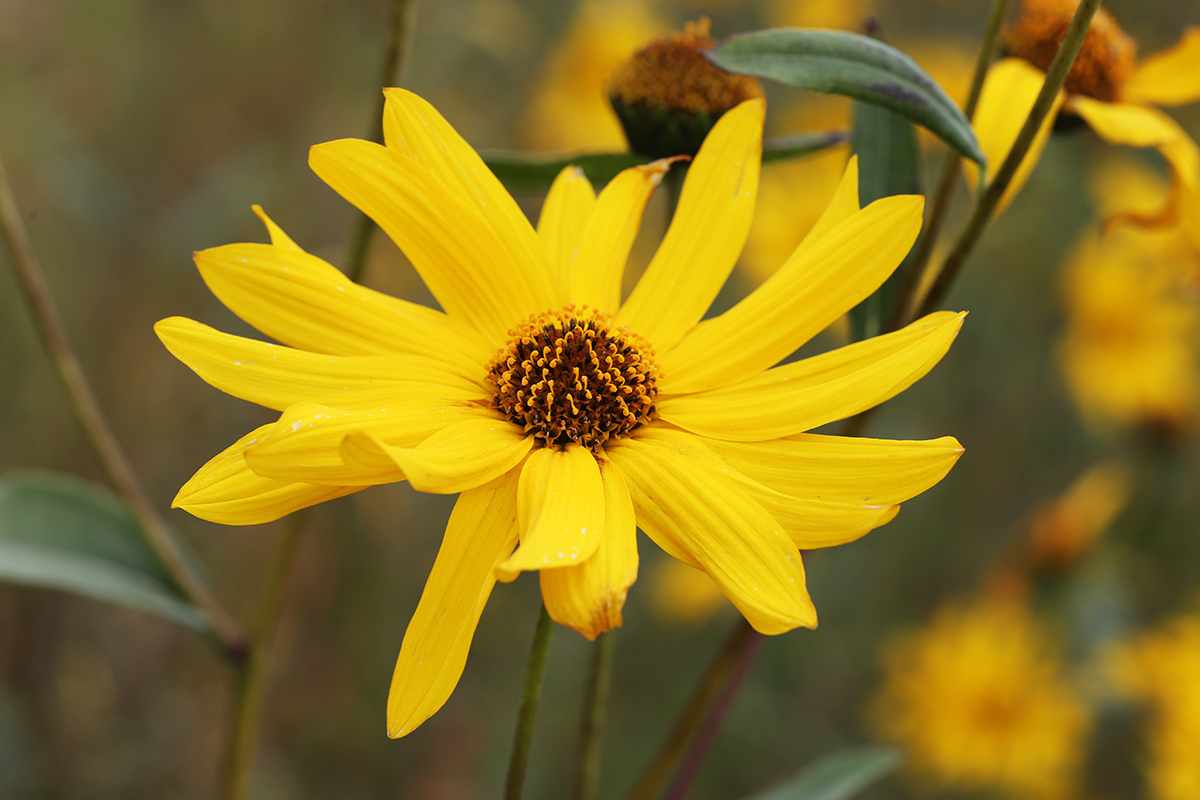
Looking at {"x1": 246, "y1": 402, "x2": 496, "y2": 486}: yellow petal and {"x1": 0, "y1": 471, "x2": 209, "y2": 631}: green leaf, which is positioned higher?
{"x1": 246, "y1": 402, "x2": 496, "y2": 486}: yellow petal

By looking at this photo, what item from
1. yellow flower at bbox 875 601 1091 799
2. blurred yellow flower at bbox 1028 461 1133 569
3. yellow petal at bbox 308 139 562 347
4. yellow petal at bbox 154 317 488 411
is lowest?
yellow flower at bbox 875 601 1091 799

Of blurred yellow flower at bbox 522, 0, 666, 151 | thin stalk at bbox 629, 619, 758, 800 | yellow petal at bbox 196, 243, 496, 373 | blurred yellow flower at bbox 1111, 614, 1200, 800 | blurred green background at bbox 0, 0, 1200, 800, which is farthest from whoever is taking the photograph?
blurred yellow flower at bbox 522, 0, 666, 151

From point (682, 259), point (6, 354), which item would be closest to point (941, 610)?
point (682, 259)

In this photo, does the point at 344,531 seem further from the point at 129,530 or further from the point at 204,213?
the point at 129,530

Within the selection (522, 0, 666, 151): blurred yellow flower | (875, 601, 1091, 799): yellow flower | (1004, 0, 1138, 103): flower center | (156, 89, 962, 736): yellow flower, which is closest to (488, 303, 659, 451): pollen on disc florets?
(156, 89, 962, 736): yellow flower

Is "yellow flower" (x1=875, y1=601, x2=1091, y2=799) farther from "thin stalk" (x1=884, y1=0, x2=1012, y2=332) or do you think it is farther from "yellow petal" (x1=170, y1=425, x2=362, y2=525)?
"yellow petal" (x1=170, y1=425, x2=362, y2=525)

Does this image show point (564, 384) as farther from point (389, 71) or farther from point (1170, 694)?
point (1170, 694)

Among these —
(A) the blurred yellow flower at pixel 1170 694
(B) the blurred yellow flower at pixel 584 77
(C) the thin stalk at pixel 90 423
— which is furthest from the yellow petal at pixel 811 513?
(B) the blurred yellow flower at pixel 584 77
